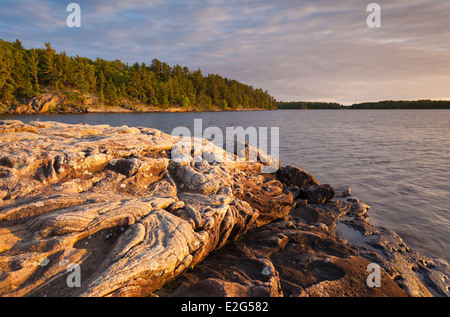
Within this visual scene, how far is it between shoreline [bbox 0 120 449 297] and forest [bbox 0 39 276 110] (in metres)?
79.3

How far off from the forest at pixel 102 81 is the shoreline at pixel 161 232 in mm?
79325

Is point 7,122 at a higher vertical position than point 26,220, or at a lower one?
higher

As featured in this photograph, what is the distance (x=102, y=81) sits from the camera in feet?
294

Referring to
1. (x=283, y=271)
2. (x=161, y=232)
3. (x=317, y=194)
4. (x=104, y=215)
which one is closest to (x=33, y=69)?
(x=104, y=215)

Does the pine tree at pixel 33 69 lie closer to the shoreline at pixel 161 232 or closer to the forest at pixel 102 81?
the forest at pixel 102 81

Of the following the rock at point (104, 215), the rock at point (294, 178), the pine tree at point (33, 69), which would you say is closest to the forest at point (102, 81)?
the pine tree at point (33, 69)

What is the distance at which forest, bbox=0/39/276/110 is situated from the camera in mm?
67938

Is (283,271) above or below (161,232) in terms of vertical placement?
below

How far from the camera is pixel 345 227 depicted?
922 centimetres

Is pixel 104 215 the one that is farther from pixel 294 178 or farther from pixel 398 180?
pixel 398 180

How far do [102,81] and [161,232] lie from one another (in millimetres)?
103683

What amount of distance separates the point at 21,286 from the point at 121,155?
Result: 5374 millimetres
